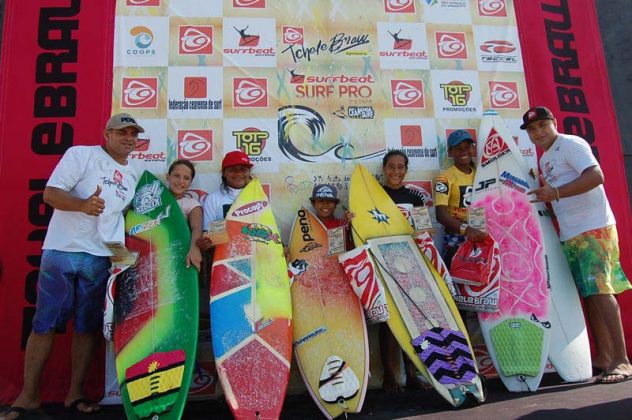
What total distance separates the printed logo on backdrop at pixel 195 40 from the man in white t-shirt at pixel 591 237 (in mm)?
2746

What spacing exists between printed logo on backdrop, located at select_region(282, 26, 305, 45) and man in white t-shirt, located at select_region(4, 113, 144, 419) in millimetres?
1592

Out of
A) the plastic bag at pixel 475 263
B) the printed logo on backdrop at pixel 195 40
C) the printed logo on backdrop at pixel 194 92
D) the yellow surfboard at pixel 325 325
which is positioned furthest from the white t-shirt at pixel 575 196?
the printed logo on backdrop at pixel 195 40

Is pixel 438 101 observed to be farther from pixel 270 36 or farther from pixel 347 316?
pixel 347 316

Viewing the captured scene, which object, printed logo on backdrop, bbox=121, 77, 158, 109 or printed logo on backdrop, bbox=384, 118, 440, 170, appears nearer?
printed logo on backdrop, bbox=121, 77, 158, 109

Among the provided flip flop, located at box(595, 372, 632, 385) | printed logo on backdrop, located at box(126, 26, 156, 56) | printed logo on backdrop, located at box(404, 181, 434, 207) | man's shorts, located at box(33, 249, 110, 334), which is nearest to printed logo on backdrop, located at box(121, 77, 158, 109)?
printed logo on backdrop, located at box(126, 26, 156, 56)

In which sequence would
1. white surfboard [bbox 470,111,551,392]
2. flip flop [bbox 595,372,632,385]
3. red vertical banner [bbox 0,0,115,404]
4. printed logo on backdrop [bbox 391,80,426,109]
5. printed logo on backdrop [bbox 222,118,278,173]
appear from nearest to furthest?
flip flop [bbox 595,372,632,385], white surfboard [bbox 470,111,551,392], red vertical banner [bbox 0,0,115,404], printed logo on backdrop [bbox 222,118,278,173], printed logo on backdrop [bbox 391,80,426,109]

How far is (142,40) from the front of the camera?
3.69 metres

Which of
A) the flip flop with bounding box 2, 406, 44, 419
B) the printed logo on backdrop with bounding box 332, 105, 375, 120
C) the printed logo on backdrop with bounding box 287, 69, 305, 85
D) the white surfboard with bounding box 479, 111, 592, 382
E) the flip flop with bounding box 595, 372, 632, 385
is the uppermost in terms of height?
the printed logo on backdrop with bounding box 287, 69, 305, 85

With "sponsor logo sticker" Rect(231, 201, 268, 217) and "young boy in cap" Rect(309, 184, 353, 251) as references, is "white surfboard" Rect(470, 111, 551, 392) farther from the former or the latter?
"sponsor logo sticker" Rect(231, 201, 268, 217)

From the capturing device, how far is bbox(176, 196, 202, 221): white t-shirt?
10.6 ft

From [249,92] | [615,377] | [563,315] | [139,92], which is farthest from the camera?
[249,92]

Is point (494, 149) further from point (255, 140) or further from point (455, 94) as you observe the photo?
point (255, 140)

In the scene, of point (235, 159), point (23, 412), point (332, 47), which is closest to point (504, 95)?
point (332, 47)

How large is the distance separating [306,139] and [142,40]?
161 centimetres
